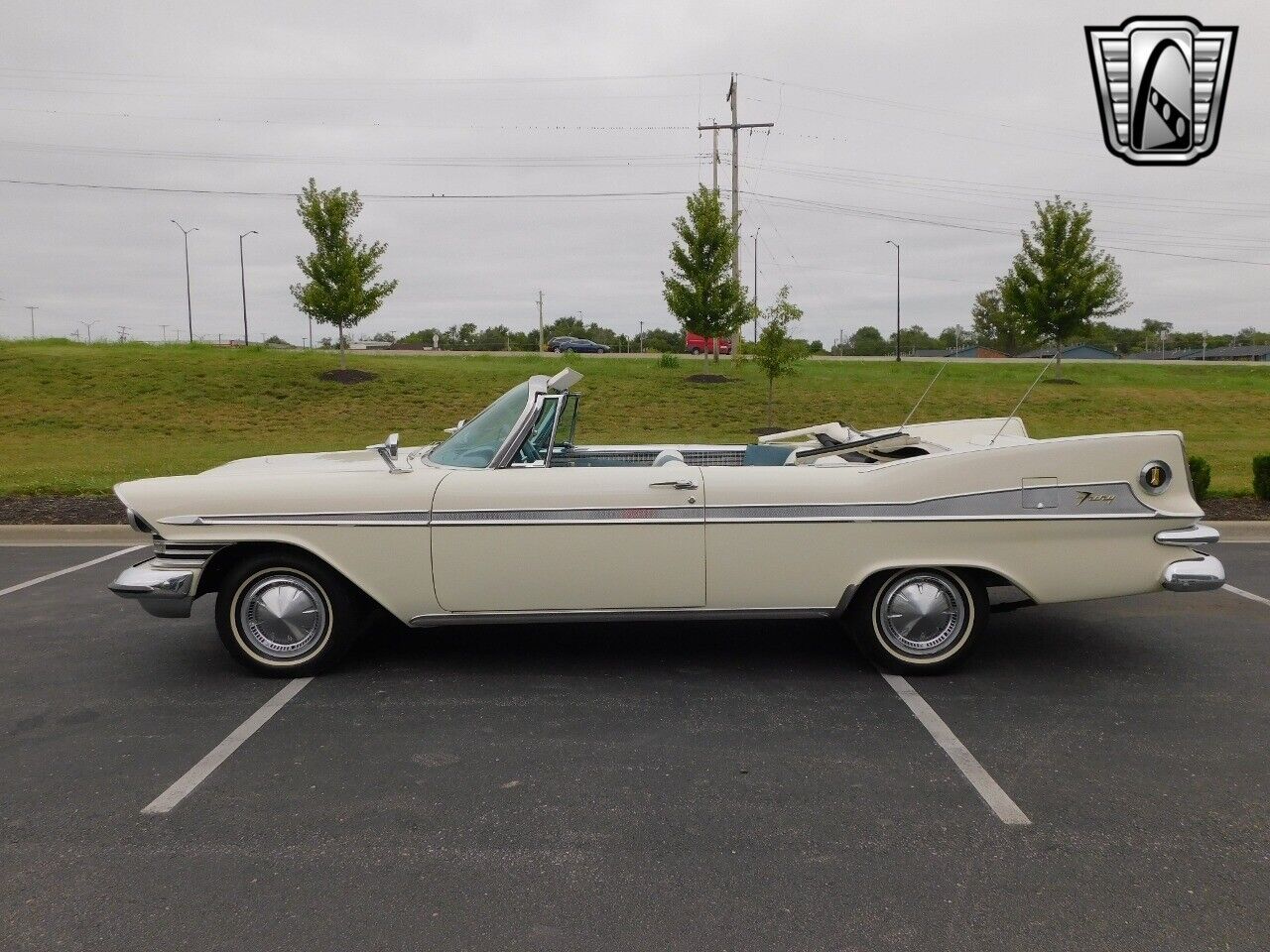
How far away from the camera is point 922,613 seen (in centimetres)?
478

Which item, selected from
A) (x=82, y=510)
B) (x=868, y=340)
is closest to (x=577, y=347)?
(x=82, y=510)

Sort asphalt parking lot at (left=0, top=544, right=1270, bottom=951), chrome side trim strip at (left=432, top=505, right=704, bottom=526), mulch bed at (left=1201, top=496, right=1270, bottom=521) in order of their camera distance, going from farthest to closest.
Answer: mulch bed at (left=1201, top=496, right=1270, bottom=521)
chrome side trim strip at (left=432, top=505, right=704, bottom=526)
asphalt parking lot at (left=0, top=544, right=1270, bottom=951)

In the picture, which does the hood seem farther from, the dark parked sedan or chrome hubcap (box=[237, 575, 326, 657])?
the dark parked sedan

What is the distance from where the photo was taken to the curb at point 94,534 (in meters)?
9.22

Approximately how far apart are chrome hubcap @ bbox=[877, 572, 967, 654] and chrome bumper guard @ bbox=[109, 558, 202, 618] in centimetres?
339

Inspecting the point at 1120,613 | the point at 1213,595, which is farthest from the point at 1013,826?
the point at 1213,595

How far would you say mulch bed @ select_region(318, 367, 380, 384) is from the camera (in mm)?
27281

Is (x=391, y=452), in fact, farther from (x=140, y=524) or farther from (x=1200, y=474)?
(x=1200, y=474)

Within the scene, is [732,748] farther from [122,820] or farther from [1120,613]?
[1120,613]

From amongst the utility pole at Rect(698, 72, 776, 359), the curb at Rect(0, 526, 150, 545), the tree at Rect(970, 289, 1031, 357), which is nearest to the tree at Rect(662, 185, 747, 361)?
the utility pole at Rect(698, 72, 776, 359)

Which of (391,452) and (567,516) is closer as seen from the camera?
(567,516)

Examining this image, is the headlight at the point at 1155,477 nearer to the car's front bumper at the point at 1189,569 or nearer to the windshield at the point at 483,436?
the car's front bumper at the point at 1189,569

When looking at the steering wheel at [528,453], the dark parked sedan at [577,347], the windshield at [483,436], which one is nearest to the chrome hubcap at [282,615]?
the windshield at [483,436]

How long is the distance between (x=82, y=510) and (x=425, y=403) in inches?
580
